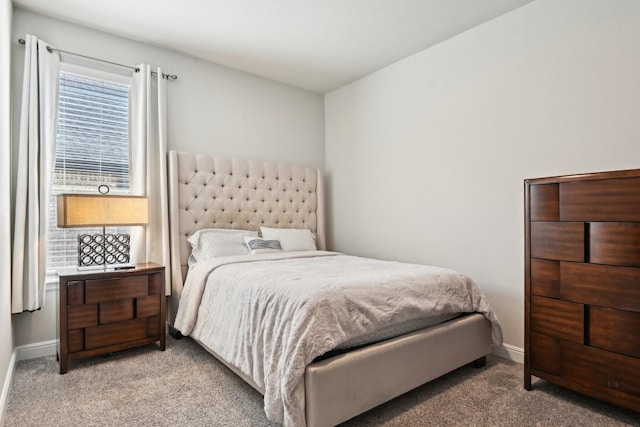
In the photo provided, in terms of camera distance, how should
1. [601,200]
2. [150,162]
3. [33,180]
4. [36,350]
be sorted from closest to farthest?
1. [601,200]
2. [33,180]
3. [36,350]
4. [150,162]

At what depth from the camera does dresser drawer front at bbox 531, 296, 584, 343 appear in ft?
6.47

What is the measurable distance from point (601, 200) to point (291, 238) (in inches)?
98.5

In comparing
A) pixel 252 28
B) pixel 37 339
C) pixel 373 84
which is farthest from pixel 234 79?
pixel 37 339

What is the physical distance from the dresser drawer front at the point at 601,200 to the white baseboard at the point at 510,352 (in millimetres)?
1180

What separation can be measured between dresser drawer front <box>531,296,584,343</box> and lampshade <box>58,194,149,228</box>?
274 cm

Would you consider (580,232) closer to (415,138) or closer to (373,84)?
(415,138)

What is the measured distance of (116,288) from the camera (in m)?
2.61

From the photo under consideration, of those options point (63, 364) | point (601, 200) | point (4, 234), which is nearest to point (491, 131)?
point (601, 200)

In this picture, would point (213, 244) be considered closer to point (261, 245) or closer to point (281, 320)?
point (261, 245)

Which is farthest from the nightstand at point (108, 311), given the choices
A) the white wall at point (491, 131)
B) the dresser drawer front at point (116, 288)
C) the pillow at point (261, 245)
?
the white wall at point (491, 131)

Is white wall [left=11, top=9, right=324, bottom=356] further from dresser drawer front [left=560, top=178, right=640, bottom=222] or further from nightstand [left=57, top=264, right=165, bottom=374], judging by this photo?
dresser drawer front [left=560, top=178, right=640, bottom=222]

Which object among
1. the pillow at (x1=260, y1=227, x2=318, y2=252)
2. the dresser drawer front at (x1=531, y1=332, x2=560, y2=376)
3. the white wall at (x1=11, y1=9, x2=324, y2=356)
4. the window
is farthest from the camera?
the pillow at (x1=260, y1=227, x2=318, y2=252)

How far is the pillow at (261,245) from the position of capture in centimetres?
324

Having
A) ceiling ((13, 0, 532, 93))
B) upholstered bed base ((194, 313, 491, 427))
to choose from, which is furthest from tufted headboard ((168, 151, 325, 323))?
upholstered bed base ((194, 313, 491, 427))
